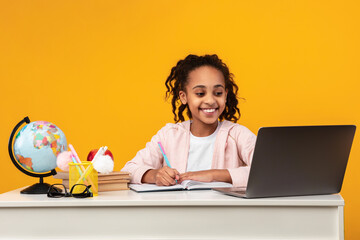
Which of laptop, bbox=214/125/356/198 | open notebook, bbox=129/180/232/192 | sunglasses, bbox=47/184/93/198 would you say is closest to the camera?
laptop, bbox=214/125/356/198

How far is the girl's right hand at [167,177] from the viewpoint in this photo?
167 cm

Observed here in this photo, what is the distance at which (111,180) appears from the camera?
62.0 inches

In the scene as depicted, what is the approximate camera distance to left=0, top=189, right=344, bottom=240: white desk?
1.28 m

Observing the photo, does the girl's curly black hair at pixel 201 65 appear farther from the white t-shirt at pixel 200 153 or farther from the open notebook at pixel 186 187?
the open notebook at pixel 186 187

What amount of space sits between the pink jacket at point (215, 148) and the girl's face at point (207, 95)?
8 centimetres

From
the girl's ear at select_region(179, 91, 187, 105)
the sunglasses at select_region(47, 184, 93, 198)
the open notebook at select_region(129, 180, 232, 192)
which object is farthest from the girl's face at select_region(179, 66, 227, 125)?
the sunglasses at select_region(47, 184, 93, 198)

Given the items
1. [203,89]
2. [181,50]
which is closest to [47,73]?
[181,50]

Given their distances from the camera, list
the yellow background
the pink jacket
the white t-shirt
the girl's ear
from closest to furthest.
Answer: the pink jacket < the white t-shirt < the girl's ear < the yellow background

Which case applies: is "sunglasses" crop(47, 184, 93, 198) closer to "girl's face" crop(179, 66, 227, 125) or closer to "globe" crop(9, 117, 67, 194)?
"globe" crop(9, 117, 67, 194)

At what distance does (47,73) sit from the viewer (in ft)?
10.7

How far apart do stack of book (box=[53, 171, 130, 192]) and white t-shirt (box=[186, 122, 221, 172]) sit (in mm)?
606

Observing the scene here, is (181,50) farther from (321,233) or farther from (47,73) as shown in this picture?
(321,233)

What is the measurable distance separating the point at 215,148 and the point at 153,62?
3.98 ft

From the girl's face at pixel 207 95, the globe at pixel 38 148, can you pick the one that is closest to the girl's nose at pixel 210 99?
the girl's face at pixel 207 95
